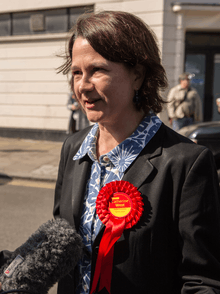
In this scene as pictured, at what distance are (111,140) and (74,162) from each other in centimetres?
24

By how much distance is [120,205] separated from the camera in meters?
1.35

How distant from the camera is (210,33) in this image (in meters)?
10.3

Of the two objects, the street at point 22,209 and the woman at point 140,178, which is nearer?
the woman at point 140,178

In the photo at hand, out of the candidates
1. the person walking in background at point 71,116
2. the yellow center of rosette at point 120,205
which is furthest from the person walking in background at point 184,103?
the yellow center of rosette at point 120,205

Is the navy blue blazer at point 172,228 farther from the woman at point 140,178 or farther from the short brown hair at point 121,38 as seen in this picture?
the short brown hair at point 121,38

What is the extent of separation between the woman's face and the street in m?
2.33

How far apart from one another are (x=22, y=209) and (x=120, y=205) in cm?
384

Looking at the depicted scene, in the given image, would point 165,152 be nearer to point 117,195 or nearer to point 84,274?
point 117,195

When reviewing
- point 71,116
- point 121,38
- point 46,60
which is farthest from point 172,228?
point 46,60

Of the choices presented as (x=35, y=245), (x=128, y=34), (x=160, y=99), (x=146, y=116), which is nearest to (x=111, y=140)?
(x=146, y=116)

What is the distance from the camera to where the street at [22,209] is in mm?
4012

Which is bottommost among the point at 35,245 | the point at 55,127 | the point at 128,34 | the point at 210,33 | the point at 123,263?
the point at 55,127

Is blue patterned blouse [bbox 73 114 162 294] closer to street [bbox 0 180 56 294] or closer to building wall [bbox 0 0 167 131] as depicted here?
street [bbox 0 180 56 294]

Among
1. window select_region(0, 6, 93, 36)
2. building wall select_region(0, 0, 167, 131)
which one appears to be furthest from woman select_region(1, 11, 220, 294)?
window select_region(0, 6, 93, 36)
